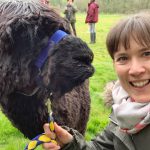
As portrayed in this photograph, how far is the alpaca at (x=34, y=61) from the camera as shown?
112 inches

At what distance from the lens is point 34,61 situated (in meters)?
2.94

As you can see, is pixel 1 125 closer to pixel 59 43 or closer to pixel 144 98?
pixel 59 43

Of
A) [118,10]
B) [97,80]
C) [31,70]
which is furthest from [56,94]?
[118,10]

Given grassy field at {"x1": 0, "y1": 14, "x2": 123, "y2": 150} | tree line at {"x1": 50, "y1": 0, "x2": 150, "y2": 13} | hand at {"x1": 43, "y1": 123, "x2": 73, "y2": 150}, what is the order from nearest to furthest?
hand at {"x1": 43, "y1": 123, "x2": 73, "y2": 150}
grassy field at {"x1": 0, "y1": 14, "x2": 123, "y2": 150}
tree line at {"x1": 50, "y1": 0, "x2": 150, "y2": 13}

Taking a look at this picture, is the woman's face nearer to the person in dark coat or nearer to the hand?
the person in dark coat

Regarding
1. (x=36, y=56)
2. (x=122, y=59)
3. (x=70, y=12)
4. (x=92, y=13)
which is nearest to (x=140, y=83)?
(x=122, y=59)

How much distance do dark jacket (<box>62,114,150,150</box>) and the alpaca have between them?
37 centimetres

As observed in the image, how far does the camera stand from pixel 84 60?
2830 mm

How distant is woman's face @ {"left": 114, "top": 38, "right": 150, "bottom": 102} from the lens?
2.38 meters

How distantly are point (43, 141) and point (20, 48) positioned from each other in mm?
740

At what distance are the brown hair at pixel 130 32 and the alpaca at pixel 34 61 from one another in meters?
0.29

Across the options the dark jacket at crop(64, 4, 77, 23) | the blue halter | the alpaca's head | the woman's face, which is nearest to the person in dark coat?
the woman's face

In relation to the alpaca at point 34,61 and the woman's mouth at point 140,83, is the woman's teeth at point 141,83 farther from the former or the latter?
the alpaca at point 34,61

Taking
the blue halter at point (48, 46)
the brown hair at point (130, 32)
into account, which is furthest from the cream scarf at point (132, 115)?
the blue halter at point (48, 46)
